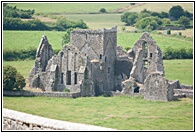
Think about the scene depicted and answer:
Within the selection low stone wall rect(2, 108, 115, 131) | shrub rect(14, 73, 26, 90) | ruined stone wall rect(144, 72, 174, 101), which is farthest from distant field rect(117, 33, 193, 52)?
low stone wall rect(2, 108, 115, 131)

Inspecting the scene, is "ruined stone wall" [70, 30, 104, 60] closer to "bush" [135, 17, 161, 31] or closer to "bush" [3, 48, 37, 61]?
"bush" [3, 48, 37, 61]

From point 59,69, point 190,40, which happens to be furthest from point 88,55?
point 190,40

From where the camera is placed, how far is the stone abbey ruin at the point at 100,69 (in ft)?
193

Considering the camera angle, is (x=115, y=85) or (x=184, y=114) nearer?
(x=184, y=114)

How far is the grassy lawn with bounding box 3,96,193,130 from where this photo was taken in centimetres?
4681

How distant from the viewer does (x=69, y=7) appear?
12650 cm

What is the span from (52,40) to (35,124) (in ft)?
206

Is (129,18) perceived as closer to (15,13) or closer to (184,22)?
(184,22)

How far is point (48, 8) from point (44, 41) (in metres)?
58.2

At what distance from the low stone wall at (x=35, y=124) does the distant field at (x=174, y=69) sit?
3909 centimetres

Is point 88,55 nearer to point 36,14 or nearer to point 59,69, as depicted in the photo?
point 59,69

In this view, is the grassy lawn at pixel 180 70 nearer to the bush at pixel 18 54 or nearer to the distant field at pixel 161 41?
the distant field at pixel 161 41

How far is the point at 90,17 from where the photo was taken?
118 meters

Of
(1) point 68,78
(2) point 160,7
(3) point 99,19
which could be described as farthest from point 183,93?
(2) point 160,7
